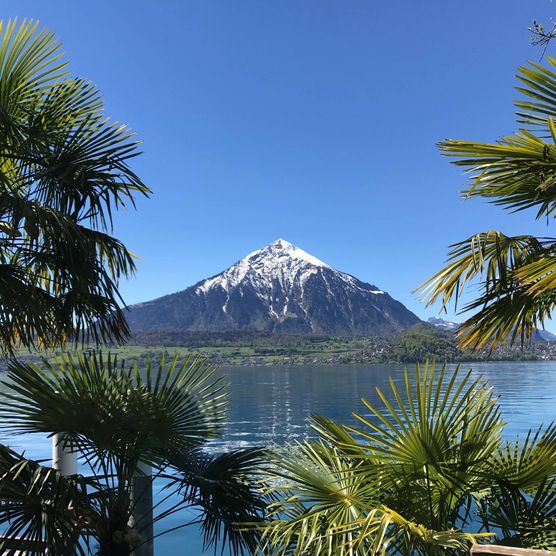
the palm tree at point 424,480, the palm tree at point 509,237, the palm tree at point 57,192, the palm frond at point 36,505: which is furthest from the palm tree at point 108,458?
the palm tree at point 509,237

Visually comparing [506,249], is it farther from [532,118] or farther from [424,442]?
[424,442]

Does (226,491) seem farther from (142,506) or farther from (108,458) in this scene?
(108,458)

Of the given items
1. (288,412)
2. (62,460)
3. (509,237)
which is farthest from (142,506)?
(288,412)

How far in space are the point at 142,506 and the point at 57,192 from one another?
2599 millimetres

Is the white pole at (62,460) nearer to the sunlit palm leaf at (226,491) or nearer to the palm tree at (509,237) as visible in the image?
the sunlit palm leaf at (226,491)

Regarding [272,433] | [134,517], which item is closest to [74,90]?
[134,517]

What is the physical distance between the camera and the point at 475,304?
3.68 metres

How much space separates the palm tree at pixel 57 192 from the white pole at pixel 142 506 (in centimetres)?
111

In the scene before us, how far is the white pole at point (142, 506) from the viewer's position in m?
4.03

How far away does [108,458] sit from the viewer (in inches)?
146

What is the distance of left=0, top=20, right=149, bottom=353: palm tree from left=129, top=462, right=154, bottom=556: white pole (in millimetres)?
1107

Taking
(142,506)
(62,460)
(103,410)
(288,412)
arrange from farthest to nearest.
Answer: (288,412) → (62,460) → (142,506) → (103,410)

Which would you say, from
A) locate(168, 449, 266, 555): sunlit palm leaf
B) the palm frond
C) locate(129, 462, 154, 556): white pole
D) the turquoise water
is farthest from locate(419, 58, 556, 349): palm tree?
the turquoise water

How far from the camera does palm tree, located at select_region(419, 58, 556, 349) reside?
3.12 metres
